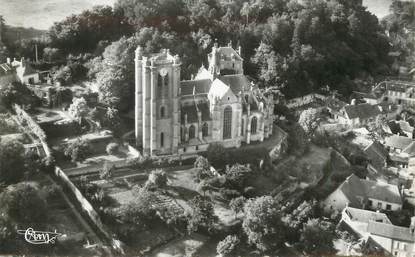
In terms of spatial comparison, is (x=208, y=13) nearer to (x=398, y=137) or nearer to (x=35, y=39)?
(x=35, y=39)

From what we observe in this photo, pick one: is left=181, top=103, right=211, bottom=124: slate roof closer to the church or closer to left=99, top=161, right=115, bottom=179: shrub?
the church

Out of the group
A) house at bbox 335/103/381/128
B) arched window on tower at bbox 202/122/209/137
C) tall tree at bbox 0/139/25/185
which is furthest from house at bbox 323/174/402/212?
tall tree at bbox 0/139/25/185

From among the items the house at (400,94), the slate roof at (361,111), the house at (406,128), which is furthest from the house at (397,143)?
the house at (400,94)

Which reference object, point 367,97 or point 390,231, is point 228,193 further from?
point 367,97

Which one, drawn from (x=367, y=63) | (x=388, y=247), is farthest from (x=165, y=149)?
(x=367, y=63)

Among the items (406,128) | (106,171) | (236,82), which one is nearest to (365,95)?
(406,128)

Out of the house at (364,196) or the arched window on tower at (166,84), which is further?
the arched window on tower at (166,84)

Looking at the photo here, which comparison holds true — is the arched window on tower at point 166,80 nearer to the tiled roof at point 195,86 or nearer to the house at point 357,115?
the tiled roof at point 195,86
